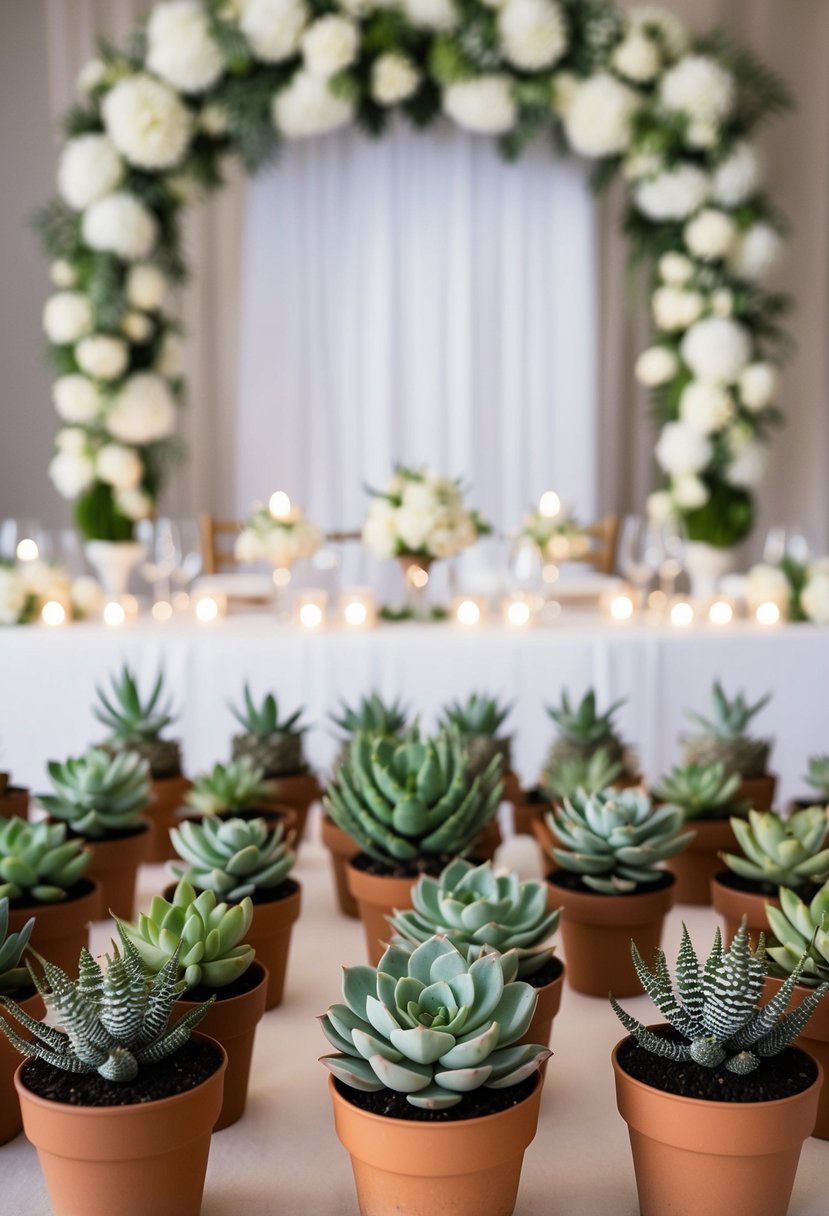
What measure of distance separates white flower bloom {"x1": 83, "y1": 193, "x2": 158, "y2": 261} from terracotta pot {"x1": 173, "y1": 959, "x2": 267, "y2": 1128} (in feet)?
13.3

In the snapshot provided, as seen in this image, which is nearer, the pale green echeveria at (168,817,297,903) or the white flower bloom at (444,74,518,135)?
the pale green echeveria at (168,817,297,903)

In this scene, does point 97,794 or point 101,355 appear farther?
point 101,355

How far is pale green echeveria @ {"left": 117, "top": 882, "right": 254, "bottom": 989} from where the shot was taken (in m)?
0.74

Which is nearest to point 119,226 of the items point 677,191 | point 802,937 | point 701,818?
point 677,191

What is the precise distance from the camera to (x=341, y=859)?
118 centimetres

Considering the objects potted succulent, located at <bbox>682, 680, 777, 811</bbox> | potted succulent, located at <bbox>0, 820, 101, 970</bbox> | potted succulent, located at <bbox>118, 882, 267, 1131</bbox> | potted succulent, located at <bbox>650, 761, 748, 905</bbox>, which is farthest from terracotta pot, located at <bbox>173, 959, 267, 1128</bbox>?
potted succulent, located at <bbox>682, 680, 777, 811</bbox>

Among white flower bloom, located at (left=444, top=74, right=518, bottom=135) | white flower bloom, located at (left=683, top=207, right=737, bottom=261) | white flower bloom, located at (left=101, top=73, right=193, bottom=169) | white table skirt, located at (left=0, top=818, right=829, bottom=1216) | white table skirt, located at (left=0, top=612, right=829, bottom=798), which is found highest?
white flower bloom, located at (left=444, top=74, right=518, bottom=135)

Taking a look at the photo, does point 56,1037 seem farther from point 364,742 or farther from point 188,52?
point 188,52

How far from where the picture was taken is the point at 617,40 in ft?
15.0

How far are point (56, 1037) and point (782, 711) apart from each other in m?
2.60

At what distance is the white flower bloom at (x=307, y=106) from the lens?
4387 mm

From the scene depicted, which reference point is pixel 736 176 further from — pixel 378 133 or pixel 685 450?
pixel 378 133

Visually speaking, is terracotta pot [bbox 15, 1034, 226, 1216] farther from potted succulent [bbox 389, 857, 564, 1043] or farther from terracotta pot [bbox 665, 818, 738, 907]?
terracotta pot [bbox 665, 818, 738, 907]

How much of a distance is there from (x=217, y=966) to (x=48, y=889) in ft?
0.77
